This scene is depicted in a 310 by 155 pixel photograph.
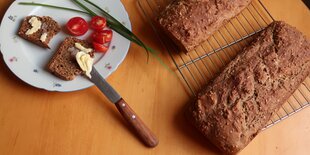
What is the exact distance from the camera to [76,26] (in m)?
1.79

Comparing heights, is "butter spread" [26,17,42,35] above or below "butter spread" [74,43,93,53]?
above

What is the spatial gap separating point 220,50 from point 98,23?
0.66m

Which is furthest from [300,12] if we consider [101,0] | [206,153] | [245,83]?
[101,0]

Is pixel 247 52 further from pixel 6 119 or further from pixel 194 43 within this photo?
pixel 6 119

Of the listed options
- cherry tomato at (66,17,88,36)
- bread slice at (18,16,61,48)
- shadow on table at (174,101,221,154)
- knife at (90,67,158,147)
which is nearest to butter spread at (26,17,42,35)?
bread slice at (18,16,61,48)

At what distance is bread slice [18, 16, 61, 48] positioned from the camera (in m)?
1.75

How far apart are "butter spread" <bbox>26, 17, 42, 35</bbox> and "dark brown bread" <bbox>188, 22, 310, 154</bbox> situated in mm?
874

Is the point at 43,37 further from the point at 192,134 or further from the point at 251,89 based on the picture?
the point at 251,89

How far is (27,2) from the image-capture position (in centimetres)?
186

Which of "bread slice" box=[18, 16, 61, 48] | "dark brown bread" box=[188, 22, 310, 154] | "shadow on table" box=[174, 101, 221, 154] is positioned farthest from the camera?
"bread slice" box=[18, 16, 61, 48]

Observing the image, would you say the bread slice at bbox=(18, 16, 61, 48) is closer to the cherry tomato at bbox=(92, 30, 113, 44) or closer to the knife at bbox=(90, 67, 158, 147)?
the cherry tomato at bbox=(92, 30, 113, 44)

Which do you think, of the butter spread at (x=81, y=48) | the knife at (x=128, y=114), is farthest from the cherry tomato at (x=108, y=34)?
the knife at (x=128, y=114)

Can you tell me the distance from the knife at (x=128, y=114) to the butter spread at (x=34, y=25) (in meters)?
0.42

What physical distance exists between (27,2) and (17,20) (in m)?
0.12
